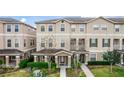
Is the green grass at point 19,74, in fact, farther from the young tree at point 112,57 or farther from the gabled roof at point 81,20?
the young tree at point 112,57

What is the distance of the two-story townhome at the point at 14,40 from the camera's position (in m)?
6.22

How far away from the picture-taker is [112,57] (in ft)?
20.6

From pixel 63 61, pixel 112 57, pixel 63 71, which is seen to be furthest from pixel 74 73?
pixel 112 57

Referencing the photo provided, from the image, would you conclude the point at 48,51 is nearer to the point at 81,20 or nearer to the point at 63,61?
the point at 63,61

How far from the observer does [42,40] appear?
6266 mm

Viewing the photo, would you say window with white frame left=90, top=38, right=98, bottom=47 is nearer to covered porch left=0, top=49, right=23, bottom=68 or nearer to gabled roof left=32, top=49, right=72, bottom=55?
gabled roof left=32, top=49, right=72, bottom=55

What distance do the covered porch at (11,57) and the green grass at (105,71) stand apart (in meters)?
1.92

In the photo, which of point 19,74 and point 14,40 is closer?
point 19,74

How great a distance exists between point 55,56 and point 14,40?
1154 millimetres
